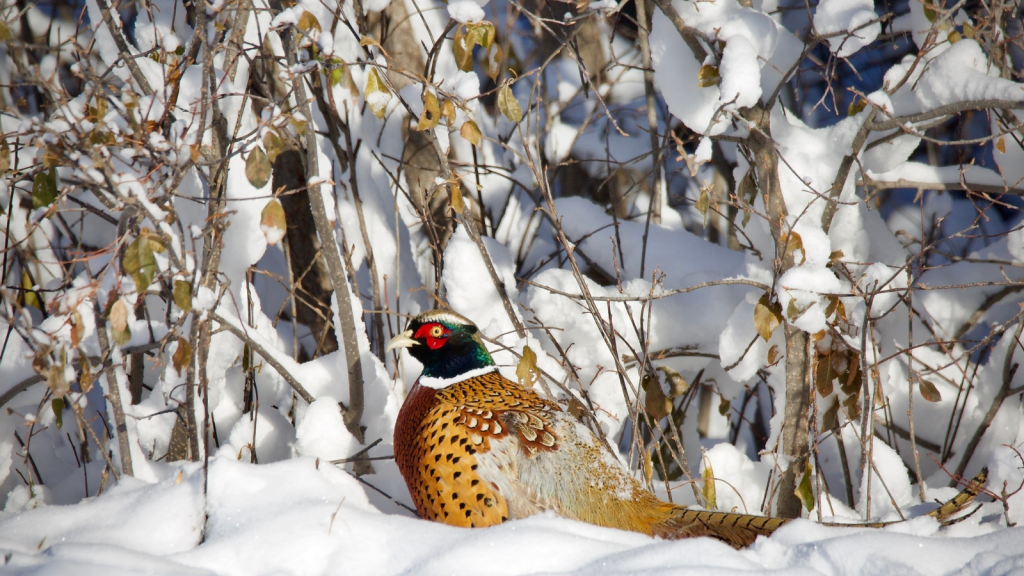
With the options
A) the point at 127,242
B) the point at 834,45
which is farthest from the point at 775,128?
the point at 127,242

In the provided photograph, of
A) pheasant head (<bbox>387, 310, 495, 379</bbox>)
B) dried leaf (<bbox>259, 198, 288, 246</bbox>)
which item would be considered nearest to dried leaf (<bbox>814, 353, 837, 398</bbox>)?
pheasant head (<bbox>387, 310, 495, 379</bbox>)

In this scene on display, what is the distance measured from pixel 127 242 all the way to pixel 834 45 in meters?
2.58

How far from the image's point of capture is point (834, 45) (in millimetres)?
2725

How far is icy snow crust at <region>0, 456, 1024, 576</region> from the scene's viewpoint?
1.60 metres

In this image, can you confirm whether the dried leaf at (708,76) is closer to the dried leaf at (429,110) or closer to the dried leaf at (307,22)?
the dried leaf at (429,110)

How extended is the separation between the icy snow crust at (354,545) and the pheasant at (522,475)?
0.23 meters

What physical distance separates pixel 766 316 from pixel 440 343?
3.70 ft

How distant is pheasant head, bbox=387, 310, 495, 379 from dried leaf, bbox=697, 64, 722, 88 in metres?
1.17

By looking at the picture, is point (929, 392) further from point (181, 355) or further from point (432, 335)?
point (181, 355)

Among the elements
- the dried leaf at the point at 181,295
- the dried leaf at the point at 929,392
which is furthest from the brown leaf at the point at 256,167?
the dried leaf at the point at 929,392

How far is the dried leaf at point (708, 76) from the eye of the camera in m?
2.32

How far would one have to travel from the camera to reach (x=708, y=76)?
233 cm

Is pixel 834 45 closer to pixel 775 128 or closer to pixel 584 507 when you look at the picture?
pixel 775 128

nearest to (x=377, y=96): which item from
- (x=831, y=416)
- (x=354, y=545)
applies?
(x=354, y=545)
